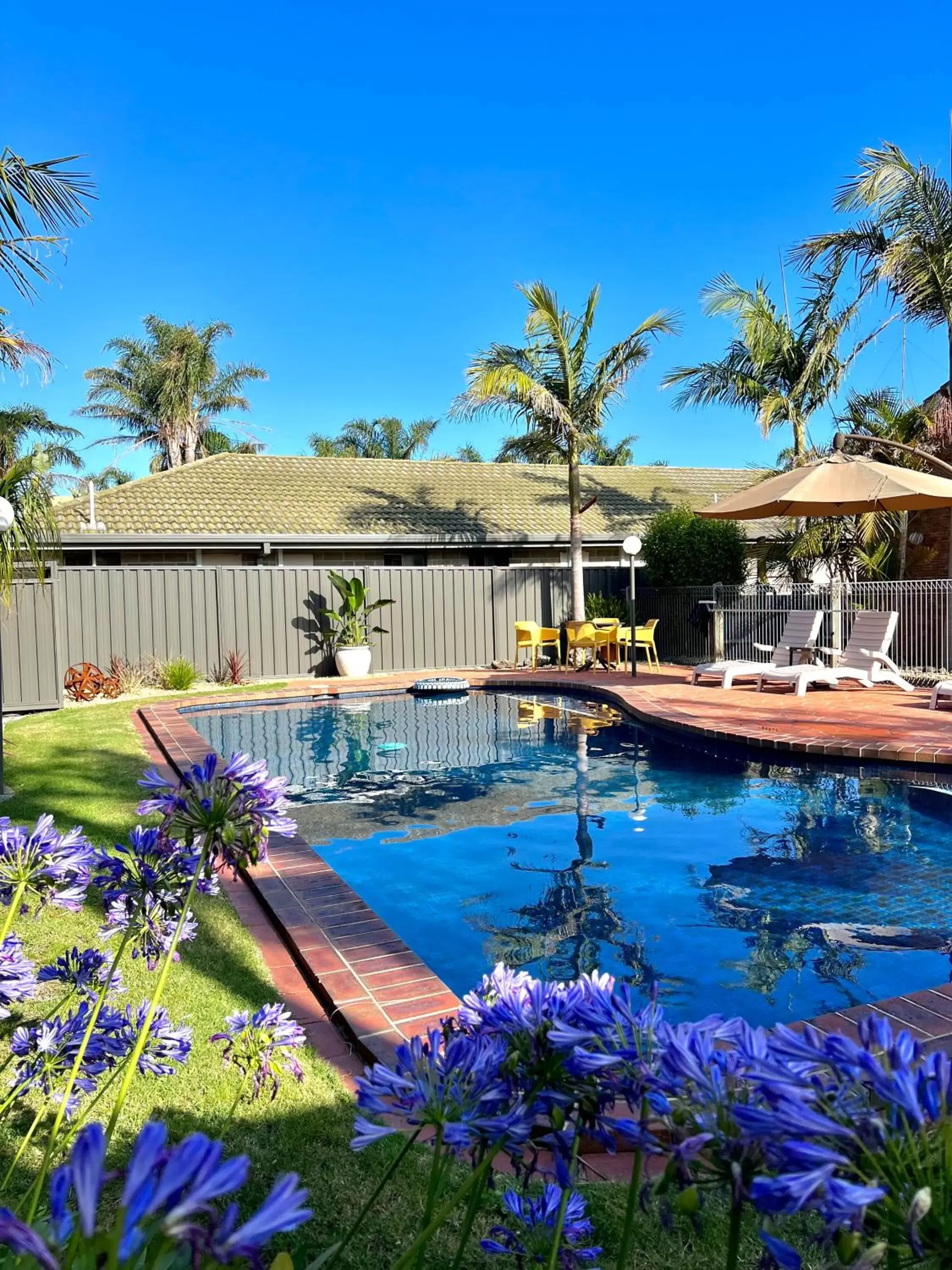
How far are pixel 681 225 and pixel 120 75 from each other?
14.6 meters

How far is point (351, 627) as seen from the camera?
677 inches

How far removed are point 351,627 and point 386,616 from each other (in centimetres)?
100

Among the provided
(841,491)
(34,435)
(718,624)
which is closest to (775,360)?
(718,624)

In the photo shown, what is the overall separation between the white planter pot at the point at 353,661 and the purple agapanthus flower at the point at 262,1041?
14.4 m

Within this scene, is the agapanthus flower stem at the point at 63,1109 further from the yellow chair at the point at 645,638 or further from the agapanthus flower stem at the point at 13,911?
the yellow chair at the point at 645,638

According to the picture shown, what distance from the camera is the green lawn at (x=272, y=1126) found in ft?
7.08

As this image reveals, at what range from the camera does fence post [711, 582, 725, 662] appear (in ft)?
54.2

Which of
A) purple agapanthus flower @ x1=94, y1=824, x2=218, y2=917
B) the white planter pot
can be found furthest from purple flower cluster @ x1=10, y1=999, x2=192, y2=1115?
the white planter pot

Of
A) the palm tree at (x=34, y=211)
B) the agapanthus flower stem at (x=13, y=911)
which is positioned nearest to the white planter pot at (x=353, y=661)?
the palm tree at (x=34, y=211)

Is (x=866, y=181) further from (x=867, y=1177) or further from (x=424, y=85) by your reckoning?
(x=867, y=1177)

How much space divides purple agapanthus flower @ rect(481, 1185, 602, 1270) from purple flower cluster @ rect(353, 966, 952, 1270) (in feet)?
0.61

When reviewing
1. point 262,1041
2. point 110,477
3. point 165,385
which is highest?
point 165,385

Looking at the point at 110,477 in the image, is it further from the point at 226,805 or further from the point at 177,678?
the point at 226,805

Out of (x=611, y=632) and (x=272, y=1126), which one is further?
(x=611, y=632)
